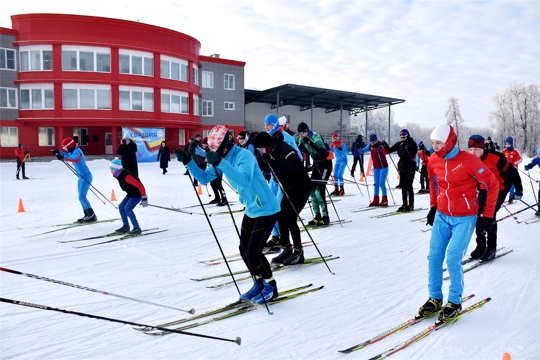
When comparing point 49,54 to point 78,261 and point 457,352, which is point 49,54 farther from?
point 457,352

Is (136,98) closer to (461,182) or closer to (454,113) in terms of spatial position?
(461,182)

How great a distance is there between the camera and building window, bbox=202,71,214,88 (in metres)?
37.1

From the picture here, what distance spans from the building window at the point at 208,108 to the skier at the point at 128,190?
3073 cm

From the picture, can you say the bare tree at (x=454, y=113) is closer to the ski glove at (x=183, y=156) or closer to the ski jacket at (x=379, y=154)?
the ski jacket at (x=379, y=154)

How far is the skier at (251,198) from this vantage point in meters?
3.77

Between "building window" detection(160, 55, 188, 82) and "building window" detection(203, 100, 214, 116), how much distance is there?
398cm

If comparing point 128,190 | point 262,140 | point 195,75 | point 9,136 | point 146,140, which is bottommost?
point 128,190

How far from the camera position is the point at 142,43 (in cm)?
3061

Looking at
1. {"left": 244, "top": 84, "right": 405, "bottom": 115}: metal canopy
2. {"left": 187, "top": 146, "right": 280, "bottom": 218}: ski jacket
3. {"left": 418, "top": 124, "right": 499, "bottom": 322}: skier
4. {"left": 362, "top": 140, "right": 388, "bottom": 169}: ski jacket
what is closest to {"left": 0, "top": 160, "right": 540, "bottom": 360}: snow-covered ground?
{"left": 418, "top": 124, "right": 499, "bottom": 322}: skier

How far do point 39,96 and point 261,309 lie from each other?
30.6 metres

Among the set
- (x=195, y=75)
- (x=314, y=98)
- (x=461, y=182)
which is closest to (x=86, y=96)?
(x=195, y=75)

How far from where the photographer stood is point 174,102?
108 ft

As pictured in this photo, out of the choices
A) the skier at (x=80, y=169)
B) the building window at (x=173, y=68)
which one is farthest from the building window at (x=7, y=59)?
the skier at (x=80, y=169)

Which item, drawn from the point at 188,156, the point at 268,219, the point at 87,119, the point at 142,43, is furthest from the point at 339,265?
the point at 142,43
